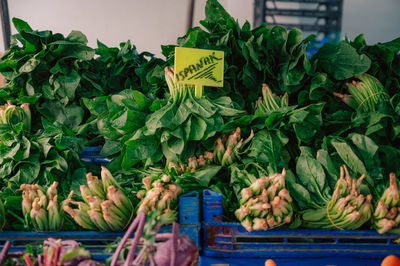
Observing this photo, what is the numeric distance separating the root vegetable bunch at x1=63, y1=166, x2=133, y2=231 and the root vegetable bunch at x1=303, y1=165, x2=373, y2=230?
2.41 feet

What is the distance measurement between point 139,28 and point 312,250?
2964 millimetres

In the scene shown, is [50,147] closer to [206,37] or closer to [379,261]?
[206,37]

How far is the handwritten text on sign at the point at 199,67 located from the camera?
4.78ft

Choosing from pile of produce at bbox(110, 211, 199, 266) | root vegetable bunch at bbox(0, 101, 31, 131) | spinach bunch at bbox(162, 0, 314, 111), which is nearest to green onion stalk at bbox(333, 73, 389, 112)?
spinach bunch at bbox(162, 0, 314, 111)

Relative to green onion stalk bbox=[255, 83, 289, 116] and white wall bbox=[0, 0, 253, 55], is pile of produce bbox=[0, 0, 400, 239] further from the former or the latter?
white wall bbox=[0, 0, 253, 55]

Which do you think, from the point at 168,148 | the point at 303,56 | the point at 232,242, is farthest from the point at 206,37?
the point at 232,242

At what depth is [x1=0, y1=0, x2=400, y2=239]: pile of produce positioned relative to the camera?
1.17 metres

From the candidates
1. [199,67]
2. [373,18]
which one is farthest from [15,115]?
[373,18]

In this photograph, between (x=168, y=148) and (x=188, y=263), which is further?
(x=168, y=148)

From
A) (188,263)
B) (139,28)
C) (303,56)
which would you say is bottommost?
(188,263)

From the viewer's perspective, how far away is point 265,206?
1100 mm

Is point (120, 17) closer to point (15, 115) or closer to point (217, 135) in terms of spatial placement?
point (15, 115)

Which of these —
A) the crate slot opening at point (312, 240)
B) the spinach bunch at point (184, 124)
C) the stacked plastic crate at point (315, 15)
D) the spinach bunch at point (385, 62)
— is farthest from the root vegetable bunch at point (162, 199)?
the stacked plastic crate at point (315, 15)

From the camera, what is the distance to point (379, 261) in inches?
46.8
